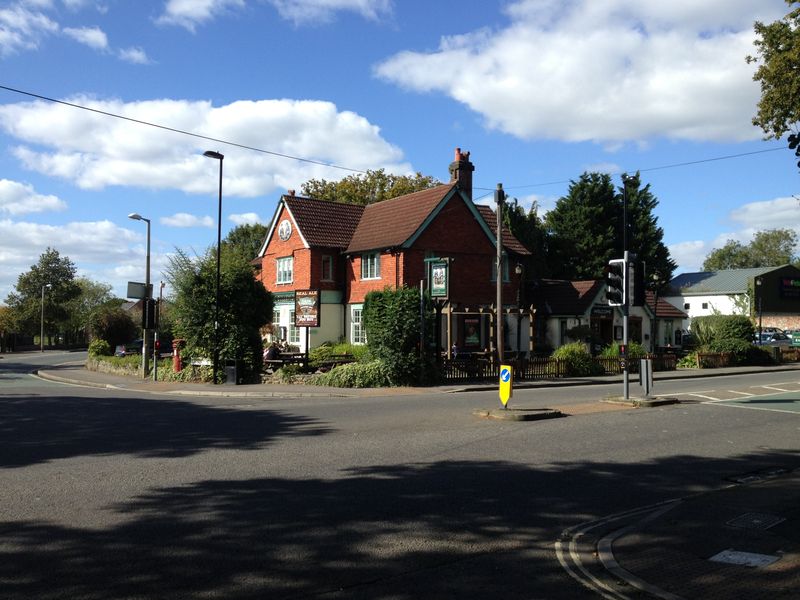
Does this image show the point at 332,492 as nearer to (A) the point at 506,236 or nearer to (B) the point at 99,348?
(A) the point at 506,236

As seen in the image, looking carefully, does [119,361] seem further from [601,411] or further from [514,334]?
[601,411]

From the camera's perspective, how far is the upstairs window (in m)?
38.1

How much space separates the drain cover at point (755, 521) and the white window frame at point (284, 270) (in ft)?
110

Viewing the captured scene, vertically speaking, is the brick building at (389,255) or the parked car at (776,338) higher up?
the brick building at (389,255)

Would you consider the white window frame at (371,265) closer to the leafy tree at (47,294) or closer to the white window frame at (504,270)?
the white window frame at (504,270)

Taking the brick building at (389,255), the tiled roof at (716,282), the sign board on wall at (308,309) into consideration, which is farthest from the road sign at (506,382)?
the tiled roof at (716,282)

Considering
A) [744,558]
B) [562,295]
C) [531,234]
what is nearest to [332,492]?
[744,558]

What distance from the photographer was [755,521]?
7.11 meters

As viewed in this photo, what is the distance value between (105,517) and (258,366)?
19848mm

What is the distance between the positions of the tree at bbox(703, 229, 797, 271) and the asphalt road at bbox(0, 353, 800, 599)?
9874 centimetres

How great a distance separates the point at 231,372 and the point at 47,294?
62.0 meters

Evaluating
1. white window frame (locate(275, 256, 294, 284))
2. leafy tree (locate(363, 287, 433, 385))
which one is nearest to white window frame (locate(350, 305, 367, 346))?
white window frame (locate(275, 256, 294, 284))

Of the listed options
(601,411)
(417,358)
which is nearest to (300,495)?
(601,411)

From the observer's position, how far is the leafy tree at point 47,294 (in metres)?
75.8
